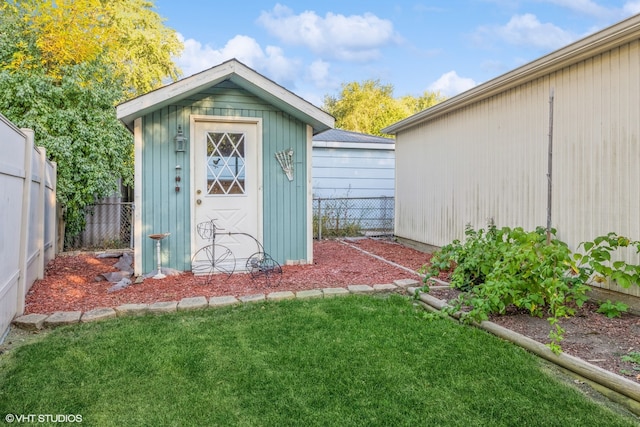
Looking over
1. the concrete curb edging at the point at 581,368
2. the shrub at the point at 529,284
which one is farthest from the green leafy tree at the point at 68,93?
the concrete curb edging at the point at 581,368

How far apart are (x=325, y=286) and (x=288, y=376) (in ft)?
7.25

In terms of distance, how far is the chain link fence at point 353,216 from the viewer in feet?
31.4

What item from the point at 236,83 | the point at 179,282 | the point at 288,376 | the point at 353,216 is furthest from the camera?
the point at 353,216

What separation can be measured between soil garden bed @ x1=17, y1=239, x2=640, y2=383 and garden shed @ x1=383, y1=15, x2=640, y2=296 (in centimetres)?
88

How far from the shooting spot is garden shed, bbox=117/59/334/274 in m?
5.16

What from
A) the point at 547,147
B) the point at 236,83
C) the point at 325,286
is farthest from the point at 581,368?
the point at 236,83

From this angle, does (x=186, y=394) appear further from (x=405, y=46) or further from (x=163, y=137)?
(x=405, y=46)

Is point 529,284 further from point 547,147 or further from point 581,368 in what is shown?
point 547,147

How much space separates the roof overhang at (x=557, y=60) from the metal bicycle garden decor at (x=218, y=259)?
11.9 ft

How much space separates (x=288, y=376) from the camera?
2439mm

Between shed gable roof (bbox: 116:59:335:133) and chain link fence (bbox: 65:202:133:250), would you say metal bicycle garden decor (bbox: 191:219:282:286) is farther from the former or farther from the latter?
chain link fence (bbox: 65:202:133:250)

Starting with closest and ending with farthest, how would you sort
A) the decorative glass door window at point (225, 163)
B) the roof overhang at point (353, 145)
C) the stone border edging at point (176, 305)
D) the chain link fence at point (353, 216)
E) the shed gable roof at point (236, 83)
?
the stone border edging at point (176, 305)
the shed gable roof at point (236, 83)
the decorative glass door window at point (225, 163)
the chain link fence at point (353, 216)
the roof overhang at point (353, 145)

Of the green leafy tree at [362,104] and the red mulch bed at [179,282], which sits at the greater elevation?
the green leafy tree at [362,104]

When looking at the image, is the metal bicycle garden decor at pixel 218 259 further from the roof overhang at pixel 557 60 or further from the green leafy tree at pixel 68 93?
the roof overhang at pixel 557 60
